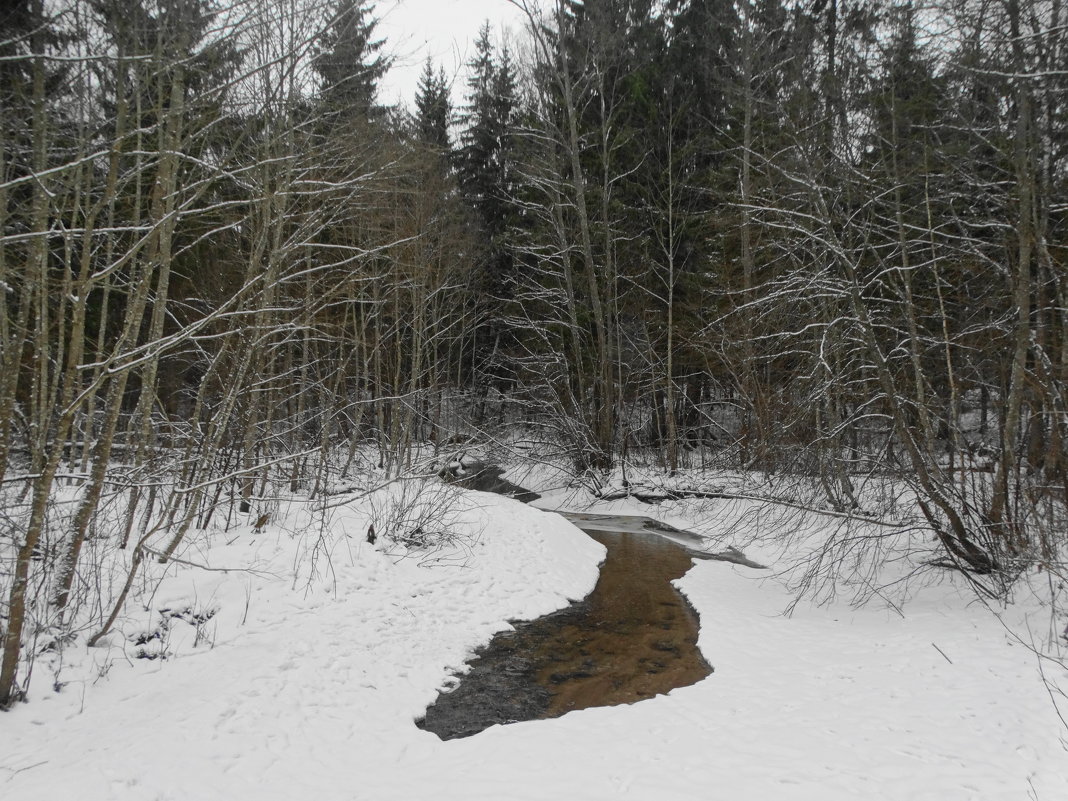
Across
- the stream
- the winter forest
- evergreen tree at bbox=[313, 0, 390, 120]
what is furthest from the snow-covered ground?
evergreen tree at bbox=[313, 0, 390, 120]

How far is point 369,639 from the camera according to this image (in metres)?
6.25

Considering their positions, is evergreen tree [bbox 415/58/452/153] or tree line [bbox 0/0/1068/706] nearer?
tree line [bbox 0/0/1068/706]

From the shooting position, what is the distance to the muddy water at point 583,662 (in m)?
5.43

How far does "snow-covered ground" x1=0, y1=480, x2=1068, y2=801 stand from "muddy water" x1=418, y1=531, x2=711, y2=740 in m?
0.27

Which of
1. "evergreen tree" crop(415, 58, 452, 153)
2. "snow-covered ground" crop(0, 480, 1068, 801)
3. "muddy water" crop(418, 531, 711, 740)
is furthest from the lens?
"evergreen tree" crop(415, 58, 452, 153)

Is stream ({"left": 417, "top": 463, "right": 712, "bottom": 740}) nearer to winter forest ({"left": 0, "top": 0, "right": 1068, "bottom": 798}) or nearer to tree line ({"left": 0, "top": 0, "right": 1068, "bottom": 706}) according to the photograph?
winter forest ({"left": 0, "top": 0, "right": 1068, "bottom": 798})

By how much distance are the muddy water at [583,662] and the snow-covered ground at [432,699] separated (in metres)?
0.27

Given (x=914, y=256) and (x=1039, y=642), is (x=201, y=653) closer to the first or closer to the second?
(x=1039, y=642)

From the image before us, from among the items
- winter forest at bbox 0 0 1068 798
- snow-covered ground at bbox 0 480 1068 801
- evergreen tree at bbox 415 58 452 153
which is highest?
evergreen tree at bbox 415 58 452 153

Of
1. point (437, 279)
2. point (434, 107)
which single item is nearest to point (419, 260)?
point (437, 279)

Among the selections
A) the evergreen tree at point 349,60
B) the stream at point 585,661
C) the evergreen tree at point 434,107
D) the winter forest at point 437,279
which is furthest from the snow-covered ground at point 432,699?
the evergreen tree at point 434,107

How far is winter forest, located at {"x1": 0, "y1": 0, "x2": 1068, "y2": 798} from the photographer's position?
14.9 feet

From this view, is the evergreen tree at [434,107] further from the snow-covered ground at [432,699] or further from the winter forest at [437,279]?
the snow-covered ground at [432,699]

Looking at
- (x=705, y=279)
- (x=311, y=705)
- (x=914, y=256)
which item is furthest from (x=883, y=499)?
(x=705, y=279)
